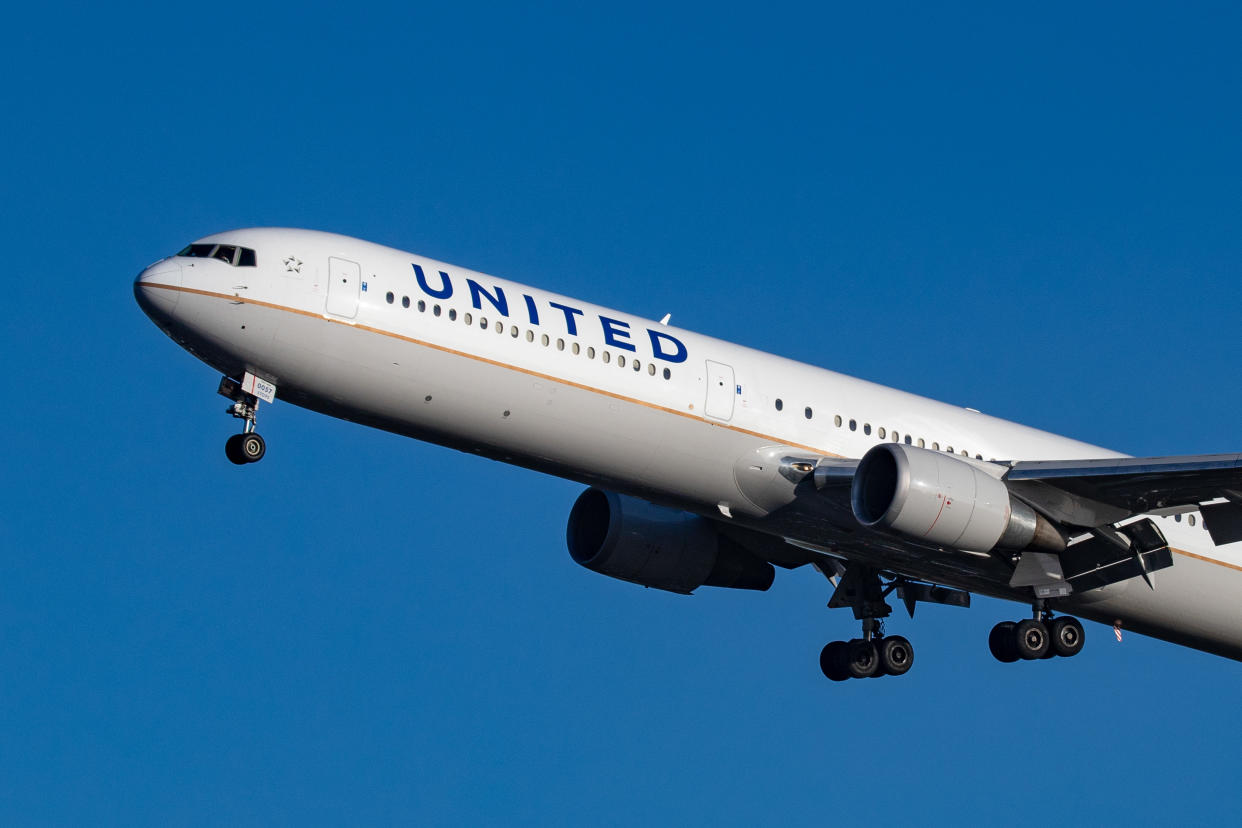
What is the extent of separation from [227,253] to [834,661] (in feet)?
54.4

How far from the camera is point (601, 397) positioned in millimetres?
31875

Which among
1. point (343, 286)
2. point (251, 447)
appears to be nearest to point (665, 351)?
point (343, 286)

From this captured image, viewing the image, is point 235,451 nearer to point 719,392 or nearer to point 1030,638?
point 719,392

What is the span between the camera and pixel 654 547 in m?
39.0

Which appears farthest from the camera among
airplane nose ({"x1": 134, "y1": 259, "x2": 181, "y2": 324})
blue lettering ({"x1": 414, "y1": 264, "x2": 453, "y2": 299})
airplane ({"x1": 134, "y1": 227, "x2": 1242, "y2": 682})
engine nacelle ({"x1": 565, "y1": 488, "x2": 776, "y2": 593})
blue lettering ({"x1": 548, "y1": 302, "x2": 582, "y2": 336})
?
engine nacelle ({"x1": 565, "y1": 488, "x2": 776, "y2": 593})

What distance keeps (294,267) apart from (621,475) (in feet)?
22.9

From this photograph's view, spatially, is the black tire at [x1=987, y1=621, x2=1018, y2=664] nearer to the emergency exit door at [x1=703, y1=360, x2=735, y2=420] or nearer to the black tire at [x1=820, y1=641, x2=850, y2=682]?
the black tire at [x1=820, y1=641, x2=850, y2=682]

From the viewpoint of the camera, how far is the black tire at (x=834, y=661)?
129 feet

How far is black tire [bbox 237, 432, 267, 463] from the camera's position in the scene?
3106 cm

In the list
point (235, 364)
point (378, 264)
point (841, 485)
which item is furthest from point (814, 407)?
point (235, 364)

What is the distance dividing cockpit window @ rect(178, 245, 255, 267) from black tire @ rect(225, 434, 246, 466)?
3.03 meters

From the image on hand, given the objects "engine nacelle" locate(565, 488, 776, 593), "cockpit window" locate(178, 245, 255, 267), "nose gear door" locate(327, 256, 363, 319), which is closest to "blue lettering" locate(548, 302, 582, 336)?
"nose gear door" locate(327, 256, 363, 319)

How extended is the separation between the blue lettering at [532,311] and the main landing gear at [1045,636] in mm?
12421

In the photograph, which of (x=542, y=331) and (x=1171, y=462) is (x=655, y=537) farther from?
(x=1171, y=462)
